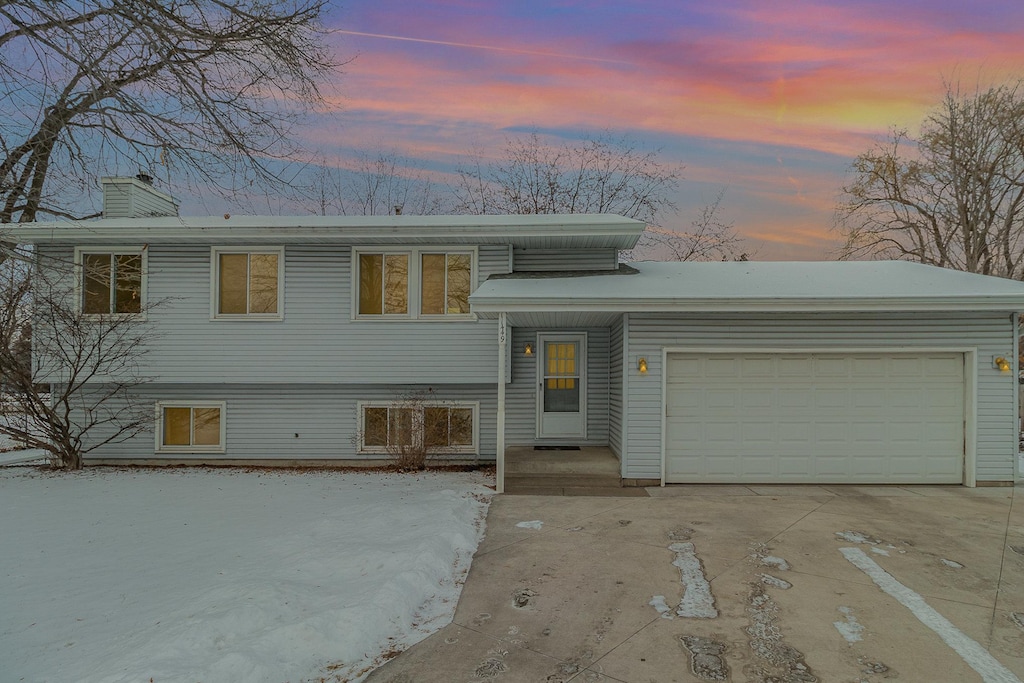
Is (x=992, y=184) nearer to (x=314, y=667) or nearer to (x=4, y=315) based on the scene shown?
(x=314, y=667)

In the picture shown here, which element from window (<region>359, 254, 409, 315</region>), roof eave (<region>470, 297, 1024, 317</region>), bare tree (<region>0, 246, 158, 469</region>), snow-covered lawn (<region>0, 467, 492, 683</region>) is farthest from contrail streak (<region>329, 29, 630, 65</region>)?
bare tree (<region>0, 246, 158, 469</region>)

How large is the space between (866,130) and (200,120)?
2218 cm

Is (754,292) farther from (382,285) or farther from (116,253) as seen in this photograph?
(116,253)

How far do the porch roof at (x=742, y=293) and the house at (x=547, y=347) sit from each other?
4 centimetres

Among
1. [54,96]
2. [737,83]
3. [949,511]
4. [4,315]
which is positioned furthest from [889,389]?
[4,315]

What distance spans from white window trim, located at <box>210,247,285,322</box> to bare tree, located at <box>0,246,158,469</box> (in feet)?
4.03

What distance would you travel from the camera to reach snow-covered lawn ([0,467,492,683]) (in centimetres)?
338

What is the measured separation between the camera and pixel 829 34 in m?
9.78

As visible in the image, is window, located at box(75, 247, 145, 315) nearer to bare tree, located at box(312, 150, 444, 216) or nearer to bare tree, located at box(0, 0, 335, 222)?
bare tree, located at box(0, 0, 335, 222)

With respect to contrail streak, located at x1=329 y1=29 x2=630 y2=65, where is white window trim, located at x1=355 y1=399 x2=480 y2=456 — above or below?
below

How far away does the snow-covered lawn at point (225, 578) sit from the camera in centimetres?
338

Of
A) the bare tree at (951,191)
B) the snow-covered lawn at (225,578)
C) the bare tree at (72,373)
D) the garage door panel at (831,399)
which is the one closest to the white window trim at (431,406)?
the snow-covered lawn at (225,578)

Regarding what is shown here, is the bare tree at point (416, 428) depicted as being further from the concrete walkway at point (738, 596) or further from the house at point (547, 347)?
the concrete walkway at point (738, 596)

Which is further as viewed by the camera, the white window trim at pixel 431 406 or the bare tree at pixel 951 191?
the bare tree at pixel 951 191
